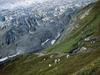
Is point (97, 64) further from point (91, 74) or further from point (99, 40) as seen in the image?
point (99, 40)

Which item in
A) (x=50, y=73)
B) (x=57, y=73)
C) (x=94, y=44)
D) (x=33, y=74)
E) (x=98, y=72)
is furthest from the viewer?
(x=94, y=44)

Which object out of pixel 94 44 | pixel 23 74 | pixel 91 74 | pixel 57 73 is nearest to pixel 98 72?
pixel 91 74

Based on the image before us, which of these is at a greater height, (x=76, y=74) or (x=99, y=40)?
(x=76, y=74)

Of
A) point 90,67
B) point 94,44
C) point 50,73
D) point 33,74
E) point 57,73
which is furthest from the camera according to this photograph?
point 94,44

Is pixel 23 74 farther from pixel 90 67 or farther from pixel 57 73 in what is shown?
pixel 90 67

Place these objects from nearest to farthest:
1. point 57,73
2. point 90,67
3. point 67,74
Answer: point 90,67, point 67,74, point 57,73

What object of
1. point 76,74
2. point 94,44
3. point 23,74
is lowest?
point 23,74

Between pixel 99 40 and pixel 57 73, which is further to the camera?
pixel 99 40

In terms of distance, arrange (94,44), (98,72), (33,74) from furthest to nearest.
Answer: (94,44)
(33,74)
(98,72)

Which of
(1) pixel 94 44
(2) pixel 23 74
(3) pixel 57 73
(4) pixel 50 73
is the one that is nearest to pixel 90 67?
(3) pixel 57 73
